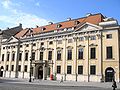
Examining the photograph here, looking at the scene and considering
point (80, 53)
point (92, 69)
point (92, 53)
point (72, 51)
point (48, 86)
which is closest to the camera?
point (48, 86)

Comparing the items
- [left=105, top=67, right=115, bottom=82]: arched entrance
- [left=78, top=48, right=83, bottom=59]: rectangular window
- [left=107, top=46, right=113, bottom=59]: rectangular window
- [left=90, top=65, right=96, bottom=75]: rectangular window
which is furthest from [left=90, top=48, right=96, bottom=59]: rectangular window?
[left=105, top=67, right=115, bottom=82]: arched entrance

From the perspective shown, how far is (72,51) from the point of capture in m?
51.9

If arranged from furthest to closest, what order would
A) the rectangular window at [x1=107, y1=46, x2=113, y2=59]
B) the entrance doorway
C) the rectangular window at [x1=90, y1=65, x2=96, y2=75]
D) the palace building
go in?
the entrance doorway, the rectangular window at [x1=90, y1=65, x2=96, y2=75], the palace building, the rectangular window at [x1=107, y1=46, x2=113, y2=59]

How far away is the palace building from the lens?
45438 millimetres

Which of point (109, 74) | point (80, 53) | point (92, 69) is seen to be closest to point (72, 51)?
point (80, 53)

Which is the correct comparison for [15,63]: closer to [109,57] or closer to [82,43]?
[82,43]

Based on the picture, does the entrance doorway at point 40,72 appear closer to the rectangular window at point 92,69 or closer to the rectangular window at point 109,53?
the rectangular window at point 92,69

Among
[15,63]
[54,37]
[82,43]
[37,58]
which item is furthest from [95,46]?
[15,63]

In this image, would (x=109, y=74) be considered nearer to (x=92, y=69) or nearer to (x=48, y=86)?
(x=92, y=69)

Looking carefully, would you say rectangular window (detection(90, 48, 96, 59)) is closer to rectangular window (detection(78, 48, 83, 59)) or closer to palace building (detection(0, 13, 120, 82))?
palace building (detection(0, 13, 120, 82))

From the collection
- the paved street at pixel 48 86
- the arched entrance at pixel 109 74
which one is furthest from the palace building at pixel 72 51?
the paved street at pixel 48 86

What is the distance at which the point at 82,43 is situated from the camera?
50094 mm

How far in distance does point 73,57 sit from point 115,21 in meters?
13.6

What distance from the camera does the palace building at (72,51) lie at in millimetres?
45438
